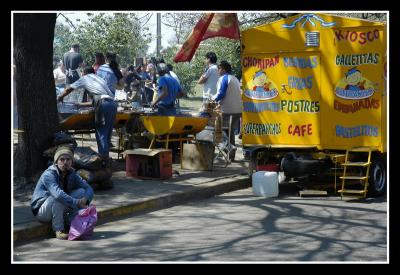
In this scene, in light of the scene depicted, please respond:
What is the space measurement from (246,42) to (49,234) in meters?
5.21

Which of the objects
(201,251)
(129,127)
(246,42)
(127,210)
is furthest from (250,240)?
(129,127)

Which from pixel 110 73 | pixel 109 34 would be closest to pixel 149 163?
pixel 110 73

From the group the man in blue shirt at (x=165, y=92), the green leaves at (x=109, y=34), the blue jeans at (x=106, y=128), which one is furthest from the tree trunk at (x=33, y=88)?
the green leaves at (x=109, y=34)

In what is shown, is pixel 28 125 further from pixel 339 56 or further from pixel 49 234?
pixel 339 56

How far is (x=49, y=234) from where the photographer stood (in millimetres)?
8922

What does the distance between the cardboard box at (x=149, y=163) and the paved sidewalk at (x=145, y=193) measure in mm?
146

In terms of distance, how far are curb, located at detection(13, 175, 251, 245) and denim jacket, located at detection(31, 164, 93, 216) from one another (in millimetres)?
282

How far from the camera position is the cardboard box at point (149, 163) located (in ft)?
40.3

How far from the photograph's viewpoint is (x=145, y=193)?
438 inches

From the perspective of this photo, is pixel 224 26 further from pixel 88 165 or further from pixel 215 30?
pixel 88 165

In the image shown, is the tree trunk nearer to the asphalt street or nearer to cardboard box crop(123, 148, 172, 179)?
cardboard box crop(123, 148, 172, 179)

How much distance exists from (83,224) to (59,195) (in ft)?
1.43

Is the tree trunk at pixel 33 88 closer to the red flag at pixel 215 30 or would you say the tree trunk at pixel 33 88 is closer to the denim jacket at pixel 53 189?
the denim jacket at pixel 53 189

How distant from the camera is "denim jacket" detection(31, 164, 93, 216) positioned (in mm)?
8688
